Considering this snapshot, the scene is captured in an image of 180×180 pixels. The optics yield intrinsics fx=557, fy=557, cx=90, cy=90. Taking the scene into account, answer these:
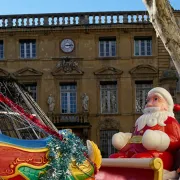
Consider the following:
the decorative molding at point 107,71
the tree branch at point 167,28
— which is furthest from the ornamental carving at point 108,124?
the tree branch at point 167,28

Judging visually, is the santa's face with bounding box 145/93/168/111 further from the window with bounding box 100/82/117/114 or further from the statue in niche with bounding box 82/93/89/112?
the window with bounding box 100/82/117/114

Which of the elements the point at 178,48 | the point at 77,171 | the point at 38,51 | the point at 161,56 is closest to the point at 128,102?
the point at 161,56

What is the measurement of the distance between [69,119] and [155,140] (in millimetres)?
20029

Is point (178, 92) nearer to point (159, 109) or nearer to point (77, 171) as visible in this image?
point (159, 109)

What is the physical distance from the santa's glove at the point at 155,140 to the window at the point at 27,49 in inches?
833

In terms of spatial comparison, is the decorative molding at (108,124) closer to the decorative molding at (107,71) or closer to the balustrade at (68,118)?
the balustrade at (68,118)

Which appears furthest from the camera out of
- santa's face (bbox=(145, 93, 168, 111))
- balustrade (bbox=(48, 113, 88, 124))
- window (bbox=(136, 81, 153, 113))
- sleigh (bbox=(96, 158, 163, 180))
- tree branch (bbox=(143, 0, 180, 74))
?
window (bbox=(136, 81, 153, 113))

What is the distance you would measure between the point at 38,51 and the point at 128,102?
517 centimetres

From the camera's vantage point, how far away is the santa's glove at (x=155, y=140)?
278 inches

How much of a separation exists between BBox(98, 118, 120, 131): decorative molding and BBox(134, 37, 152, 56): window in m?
3.53

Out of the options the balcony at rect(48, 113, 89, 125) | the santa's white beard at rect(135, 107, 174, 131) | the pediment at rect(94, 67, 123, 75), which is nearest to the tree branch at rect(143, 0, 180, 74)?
the santa's white beard at rect(135, 107, 174, 131)

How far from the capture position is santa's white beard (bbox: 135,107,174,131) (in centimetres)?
743

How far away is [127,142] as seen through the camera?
775 cm

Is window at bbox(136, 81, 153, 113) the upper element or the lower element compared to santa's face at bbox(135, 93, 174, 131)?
upper
